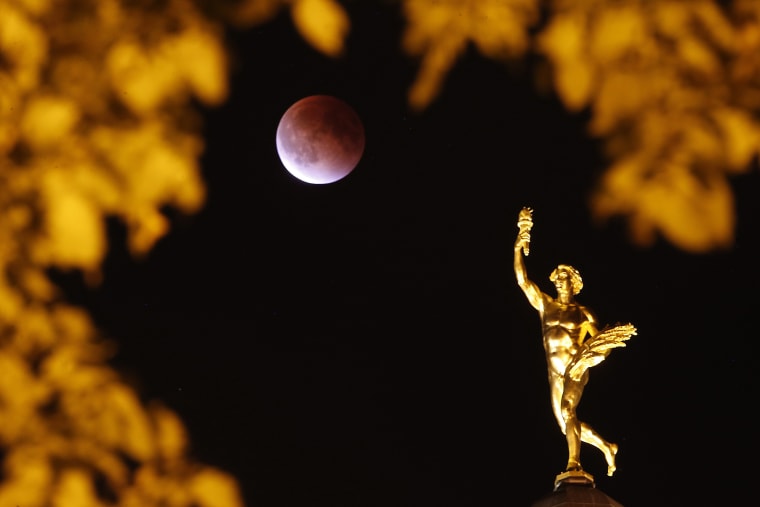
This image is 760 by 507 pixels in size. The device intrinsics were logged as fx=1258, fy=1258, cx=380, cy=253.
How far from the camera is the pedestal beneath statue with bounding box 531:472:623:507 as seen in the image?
18.6ft

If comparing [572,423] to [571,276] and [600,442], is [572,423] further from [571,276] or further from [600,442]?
[571,276]

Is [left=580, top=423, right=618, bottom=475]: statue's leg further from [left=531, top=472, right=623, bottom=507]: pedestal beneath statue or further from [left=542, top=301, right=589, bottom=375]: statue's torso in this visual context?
[left=542, top=301, right=589, bottom=375]: statue's torso

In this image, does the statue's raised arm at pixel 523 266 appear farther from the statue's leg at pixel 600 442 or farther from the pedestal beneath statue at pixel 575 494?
the pedestal beneath statue at pixel 575 494

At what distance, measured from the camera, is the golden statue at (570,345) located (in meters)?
5.80

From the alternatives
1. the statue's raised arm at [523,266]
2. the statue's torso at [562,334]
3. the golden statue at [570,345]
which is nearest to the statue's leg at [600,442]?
the golden statue at [570,345]

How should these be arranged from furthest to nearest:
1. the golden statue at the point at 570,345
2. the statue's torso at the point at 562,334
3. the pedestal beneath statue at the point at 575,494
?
the statue's torso at the point at 562,334, the golden statue at the point at 570,345, the pedestal beneath statue at the point at 575,494

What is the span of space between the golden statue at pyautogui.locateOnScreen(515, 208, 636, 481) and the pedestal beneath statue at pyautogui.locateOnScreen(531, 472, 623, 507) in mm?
28

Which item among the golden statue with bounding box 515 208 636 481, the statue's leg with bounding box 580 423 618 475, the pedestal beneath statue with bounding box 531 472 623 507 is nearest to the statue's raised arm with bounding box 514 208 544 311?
the golden statue with bounding box 515 208 636 481

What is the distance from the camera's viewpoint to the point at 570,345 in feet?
19.5

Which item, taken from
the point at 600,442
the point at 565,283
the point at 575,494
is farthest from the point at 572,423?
the point at 565,283

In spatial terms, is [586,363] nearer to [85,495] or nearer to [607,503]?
[607,503]

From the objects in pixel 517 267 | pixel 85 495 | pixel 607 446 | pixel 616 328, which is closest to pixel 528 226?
pixel 517 267

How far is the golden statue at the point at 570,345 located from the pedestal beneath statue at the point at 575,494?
0.03 meters

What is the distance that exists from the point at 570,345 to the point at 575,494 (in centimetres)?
71
